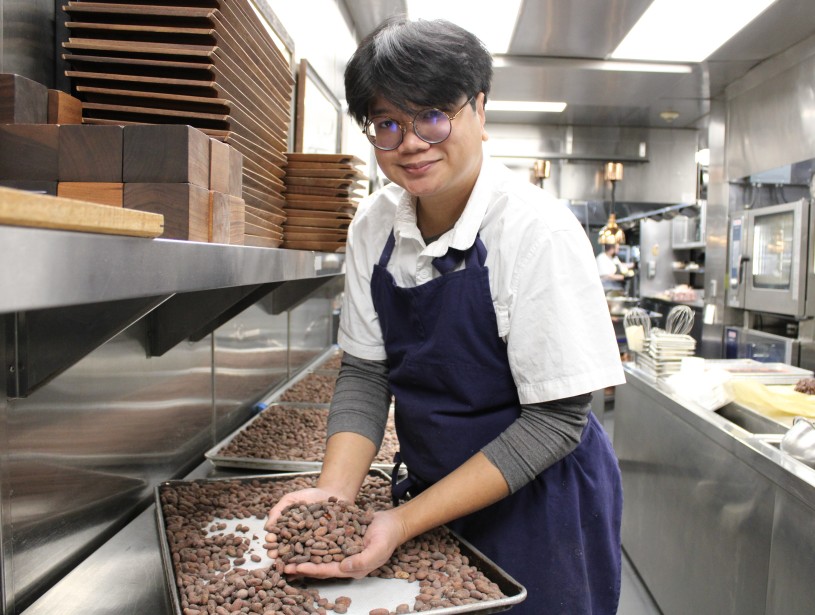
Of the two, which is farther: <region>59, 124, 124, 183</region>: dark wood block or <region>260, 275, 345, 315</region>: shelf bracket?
<region>260, 275, 345, 315</region>: shelf bracket

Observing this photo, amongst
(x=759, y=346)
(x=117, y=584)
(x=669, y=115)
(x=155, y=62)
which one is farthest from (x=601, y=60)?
(x=117, y=584)

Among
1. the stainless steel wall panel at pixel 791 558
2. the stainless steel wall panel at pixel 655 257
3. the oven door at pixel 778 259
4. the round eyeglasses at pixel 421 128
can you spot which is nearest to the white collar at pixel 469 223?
the round eyeglasses at pixel 421 128

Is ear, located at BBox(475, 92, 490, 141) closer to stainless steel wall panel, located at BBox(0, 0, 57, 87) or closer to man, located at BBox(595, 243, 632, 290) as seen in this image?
stainless steel wall panel, located at BBox(0, 0, 57, 87)

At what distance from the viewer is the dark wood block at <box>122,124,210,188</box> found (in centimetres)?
88

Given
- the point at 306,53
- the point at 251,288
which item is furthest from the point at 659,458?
the point at 306,53

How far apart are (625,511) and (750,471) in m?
1.38

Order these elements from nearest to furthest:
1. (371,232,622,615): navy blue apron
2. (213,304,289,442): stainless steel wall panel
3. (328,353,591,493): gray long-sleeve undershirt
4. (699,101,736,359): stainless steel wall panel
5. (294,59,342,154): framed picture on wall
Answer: (328,353,591,493): gray long-sleeve undershirt, (371,232,622,615): navy blue apron, (213,304,289,442): stainless steel wall panel, (294,59,342,154): framed picture on wall, (699,101,736,359): stainless steel wall panel

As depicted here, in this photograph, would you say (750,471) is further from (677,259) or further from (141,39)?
(677,259)

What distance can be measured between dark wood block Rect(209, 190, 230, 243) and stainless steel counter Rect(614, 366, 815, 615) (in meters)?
1.66

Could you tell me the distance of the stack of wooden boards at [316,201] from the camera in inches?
74.0

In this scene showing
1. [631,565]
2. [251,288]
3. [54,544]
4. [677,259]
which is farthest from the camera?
[677,259]

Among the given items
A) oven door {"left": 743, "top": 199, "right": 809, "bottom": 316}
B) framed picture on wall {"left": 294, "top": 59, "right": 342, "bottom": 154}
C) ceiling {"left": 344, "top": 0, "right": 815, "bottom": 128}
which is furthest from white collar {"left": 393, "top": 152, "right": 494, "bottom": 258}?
oven door {"left": 743, "top": 199, "right": 809, "bottom": 316}

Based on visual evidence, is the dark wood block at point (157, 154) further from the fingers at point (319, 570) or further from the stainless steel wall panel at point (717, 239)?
the stainless steel wall panel at point (717, 239)

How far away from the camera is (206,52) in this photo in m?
1.13
